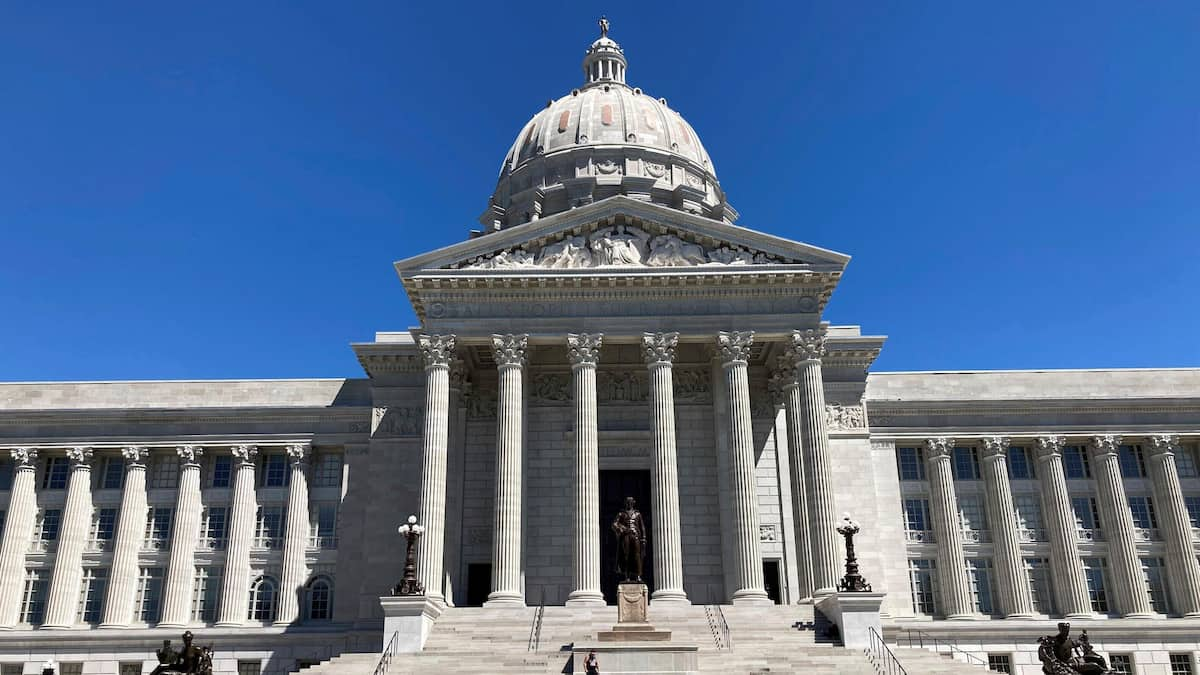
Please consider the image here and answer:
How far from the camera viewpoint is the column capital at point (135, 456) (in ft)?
156

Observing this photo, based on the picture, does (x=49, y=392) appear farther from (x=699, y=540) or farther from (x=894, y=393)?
(x=894, y=393)

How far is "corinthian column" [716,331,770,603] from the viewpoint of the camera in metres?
36.7

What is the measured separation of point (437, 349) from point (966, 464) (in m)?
25.8

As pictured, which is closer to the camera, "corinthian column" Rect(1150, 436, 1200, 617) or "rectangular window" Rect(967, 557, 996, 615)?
"corinthian column" Rect(1150, 436, 1200, 617)

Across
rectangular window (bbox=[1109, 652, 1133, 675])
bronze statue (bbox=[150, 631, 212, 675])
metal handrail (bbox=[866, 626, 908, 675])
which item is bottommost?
rectangular window (bbox=[1109, 652, 1133, 675])

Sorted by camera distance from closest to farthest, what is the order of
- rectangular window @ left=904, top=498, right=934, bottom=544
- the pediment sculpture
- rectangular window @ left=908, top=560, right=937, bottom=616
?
the pediment sculpture → rectangular window @ left=908, top=560, right=937, bottom=616 → rectangular window @ left=904, top=498, right=934, bottom=544

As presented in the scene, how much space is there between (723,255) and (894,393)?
13492 millimetres

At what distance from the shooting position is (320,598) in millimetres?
46000

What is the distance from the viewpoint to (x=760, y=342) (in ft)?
137

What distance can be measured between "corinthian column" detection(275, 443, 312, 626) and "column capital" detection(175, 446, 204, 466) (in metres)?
4.36

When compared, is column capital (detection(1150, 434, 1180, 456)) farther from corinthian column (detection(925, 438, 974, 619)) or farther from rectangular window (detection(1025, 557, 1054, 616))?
corinthian column (detection(925, 438, 974, 619))

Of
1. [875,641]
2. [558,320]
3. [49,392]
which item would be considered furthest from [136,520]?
[875,641]

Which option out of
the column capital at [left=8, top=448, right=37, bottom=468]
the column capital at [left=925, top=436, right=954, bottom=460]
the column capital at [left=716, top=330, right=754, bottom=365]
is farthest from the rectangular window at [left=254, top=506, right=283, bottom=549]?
the column capital at [left=925, top=436, right=954, bottom=460]

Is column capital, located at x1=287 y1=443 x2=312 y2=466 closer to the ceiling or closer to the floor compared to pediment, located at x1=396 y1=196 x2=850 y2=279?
closer to the floor
